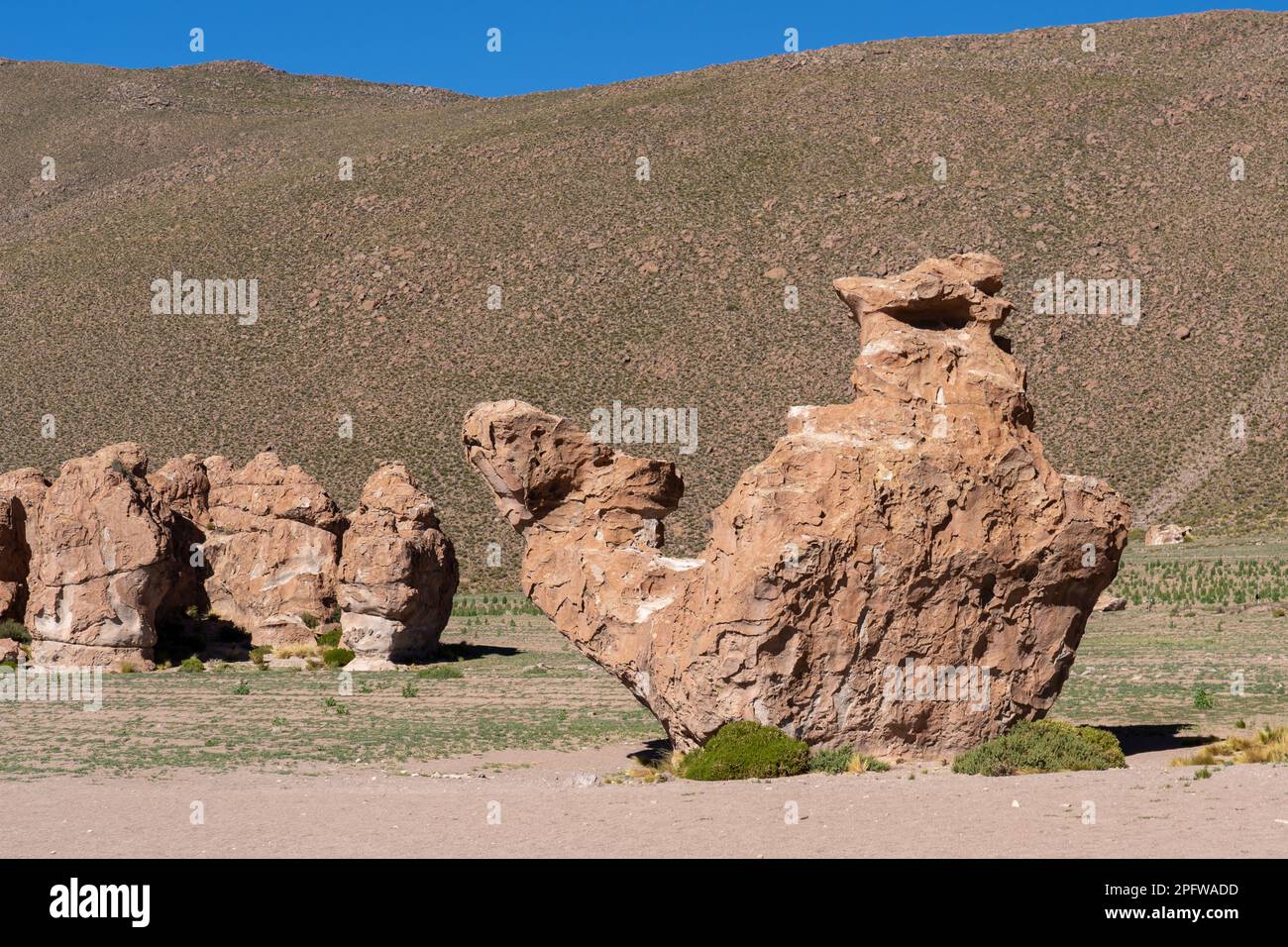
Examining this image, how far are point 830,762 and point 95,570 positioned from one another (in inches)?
748

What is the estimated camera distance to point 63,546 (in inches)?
1201

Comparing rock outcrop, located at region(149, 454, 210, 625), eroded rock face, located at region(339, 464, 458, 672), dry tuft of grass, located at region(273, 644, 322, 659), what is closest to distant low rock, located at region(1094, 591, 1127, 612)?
eroded rock face, located at region(339, 464, 458, 672)

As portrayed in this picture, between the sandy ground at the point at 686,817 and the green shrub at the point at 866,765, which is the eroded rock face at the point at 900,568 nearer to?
the green shrub at the point at 866,765

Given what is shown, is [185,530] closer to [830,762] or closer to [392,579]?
[392,579]

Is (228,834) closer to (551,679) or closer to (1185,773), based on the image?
(1185,773)

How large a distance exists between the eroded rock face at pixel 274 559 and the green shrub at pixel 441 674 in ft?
16.9

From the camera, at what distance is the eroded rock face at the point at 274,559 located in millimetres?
36094

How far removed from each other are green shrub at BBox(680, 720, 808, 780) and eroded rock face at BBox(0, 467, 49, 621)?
22146 millimetres

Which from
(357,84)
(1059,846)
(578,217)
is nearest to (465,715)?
(1059,846)

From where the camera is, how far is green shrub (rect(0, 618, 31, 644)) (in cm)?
3347

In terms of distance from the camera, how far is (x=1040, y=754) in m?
16.0

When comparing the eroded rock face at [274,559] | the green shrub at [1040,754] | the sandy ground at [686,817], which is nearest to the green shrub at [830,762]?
the sandy ground at [686,817]

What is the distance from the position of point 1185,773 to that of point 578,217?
67.4 meters

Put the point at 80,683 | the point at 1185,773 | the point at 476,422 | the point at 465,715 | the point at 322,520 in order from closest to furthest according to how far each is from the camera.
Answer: the point at 1185,773 < the point at 476,422 < the point at 465,715 < the point at 80,683 < the point at 322,520
